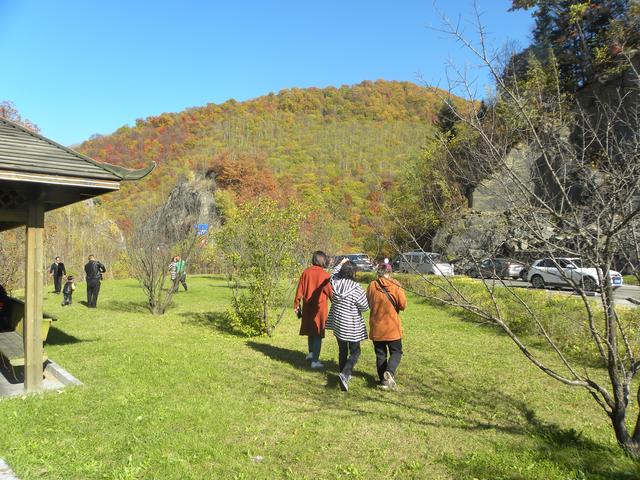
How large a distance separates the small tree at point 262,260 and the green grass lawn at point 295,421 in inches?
57.4

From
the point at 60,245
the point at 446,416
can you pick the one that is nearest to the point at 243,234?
the point at 446,416

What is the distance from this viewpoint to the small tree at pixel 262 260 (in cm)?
929

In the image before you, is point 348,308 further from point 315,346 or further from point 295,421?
point 295,421

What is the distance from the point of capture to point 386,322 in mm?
5629

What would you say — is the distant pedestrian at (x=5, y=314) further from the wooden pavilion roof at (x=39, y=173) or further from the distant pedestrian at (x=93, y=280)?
the distant pedestrian at (x=93, y=280)

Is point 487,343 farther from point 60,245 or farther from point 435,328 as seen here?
point 60,245

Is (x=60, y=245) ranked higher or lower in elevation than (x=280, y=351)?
higher

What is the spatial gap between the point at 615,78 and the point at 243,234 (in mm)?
23193

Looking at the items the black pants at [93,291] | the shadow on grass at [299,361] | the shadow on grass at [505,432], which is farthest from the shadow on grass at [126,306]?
the shadow on grass at [505,432]

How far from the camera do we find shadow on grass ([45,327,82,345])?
28.3ft

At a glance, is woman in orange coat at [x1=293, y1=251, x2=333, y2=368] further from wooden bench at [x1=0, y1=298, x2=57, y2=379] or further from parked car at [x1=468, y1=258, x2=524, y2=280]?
wooden bench at [x1=0, y1=298, x2=57, y2=379]

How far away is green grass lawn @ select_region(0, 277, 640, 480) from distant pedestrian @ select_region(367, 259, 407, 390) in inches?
10.3

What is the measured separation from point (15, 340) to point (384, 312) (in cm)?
509

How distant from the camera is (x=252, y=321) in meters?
9.44
